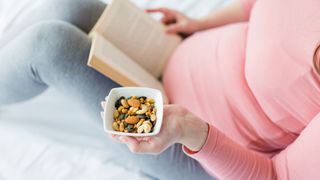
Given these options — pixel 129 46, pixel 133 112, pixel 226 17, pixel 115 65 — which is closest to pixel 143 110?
pixel 133 112

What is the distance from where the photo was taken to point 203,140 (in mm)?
604

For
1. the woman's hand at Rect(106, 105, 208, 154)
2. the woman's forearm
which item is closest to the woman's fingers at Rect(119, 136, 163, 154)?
the woman's hand at Rect(106, 105, 208, 154)

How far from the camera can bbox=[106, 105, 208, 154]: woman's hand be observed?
0.55 metres

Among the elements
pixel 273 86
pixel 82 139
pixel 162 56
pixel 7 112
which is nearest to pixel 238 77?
pixel 273 86

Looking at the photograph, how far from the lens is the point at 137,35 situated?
0.86 meters

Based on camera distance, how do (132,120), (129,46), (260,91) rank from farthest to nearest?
1. (129,46)
2. (260,91)
3. (132,120)

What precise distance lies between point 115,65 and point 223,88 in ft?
0.65

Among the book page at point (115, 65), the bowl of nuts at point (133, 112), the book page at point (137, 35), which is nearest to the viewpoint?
the bowl of nuts at point (133, 112)

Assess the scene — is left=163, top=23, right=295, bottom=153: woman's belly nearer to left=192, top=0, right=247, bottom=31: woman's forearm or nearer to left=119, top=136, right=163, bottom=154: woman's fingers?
left=192, top=0, right=247, bottom=31: woman's forearm

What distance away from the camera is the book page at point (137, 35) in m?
0.82

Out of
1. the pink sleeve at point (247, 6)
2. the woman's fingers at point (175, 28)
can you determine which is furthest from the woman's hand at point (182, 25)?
the pink sleeve at point (247, 6)

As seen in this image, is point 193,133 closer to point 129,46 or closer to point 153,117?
point 153,117

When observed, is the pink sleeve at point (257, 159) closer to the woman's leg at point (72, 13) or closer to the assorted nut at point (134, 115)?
the assorted nut at point (134, 115)

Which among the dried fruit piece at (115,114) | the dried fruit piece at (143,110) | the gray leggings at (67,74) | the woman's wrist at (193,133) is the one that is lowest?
the gray leggings at (67,74)
